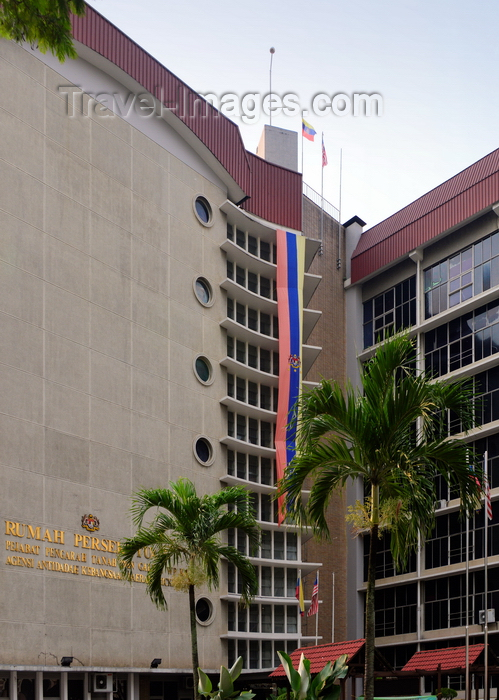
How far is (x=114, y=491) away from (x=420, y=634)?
23.7 metres

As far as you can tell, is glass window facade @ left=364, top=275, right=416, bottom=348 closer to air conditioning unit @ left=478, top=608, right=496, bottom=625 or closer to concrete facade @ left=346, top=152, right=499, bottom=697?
concrete facade @ left=346, top=152, right=499, bottom=697

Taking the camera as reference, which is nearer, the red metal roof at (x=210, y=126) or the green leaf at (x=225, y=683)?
the green leaf at (x=225, y=683)

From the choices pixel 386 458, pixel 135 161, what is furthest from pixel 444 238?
pixel 386 458

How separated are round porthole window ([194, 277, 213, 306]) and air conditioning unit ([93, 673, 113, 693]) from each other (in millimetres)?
21392

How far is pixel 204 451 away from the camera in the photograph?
5481 cm

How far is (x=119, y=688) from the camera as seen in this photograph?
156ft

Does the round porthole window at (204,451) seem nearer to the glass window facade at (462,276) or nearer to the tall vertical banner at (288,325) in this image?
the tall vertical banner at (288,325)

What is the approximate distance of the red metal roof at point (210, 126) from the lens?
51250 mm

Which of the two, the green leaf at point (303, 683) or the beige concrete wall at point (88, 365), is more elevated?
the beige concrete wall at point (88, 365)

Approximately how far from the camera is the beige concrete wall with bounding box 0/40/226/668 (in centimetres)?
4312

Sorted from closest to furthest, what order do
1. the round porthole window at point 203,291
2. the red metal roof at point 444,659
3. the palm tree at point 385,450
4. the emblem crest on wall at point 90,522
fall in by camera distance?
the palm tree at point 385,450 < the red metal roof at point 444,659 < the emblem crest on wall at point 90,522 < the round porthole window at point 203,291

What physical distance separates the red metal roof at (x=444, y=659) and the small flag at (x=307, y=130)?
4205 cm

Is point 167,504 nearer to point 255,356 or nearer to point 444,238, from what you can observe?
point 255,356

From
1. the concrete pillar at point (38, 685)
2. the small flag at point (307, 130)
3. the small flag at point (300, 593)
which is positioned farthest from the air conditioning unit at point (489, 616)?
the small flag at point (307, 130)
